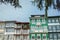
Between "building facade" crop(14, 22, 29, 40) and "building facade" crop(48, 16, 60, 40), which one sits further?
"building facade" crop(14, 22, 29, 40)

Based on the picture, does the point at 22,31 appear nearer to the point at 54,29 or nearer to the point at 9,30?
the point at 9,30

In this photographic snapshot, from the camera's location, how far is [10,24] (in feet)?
73.6

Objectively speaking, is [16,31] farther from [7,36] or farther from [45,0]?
[45,0]

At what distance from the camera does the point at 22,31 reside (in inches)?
872

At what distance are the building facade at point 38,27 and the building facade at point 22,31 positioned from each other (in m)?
0.69

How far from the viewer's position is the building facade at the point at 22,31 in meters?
22.0

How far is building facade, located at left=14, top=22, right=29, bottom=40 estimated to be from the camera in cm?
2202

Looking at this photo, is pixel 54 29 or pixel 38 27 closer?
pixel 54 29

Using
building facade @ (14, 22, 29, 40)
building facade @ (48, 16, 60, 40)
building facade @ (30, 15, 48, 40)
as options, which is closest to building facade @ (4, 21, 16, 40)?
building facade @ (14, 22, 29, 40)

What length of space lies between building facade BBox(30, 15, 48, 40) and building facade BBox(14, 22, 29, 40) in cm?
69

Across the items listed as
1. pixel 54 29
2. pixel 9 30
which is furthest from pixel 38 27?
pixel 9 30

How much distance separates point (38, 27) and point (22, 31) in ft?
7.50

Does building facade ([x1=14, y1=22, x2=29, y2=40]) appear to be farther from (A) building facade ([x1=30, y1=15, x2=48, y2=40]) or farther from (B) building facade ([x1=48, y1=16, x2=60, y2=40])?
(B) building facade ([x1=48, y1=16, x2=60, y2=40])

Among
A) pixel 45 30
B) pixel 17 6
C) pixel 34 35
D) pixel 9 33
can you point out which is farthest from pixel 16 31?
pixel 17 6
